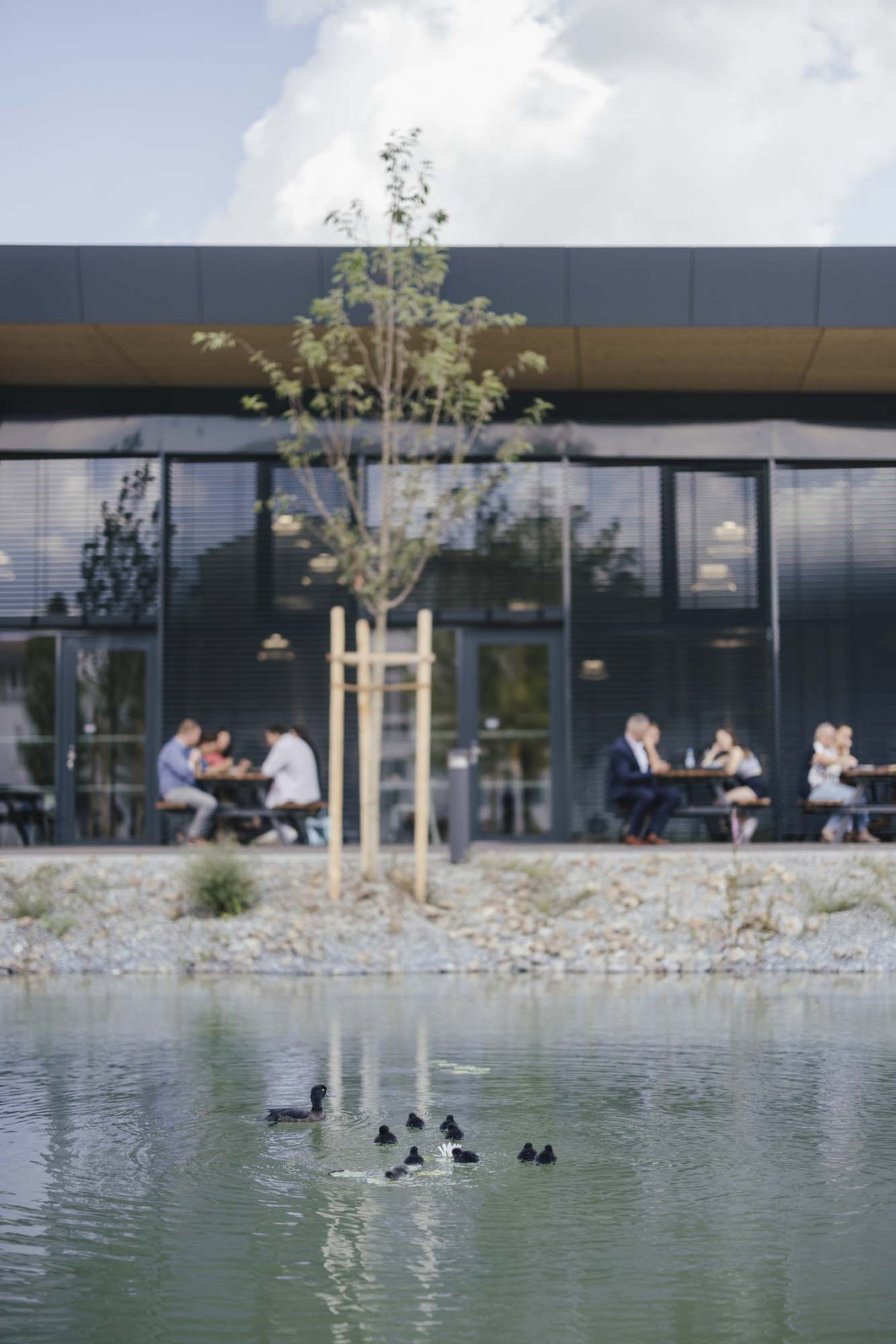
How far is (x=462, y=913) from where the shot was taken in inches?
542

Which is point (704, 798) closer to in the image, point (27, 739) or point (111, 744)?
point (111, 744)

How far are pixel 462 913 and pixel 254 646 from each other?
236 inches

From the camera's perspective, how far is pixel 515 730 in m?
18.8

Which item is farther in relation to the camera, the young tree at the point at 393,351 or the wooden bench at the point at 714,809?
the wooden bench at the point at 714,809

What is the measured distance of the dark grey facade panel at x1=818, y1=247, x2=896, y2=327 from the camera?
672 inches

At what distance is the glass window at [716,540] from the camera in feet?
62.4

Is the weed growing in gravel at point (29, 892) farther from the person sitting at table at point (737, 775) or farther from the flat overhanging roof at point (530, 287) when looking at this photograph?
the person sitting at table at point (737, 775)

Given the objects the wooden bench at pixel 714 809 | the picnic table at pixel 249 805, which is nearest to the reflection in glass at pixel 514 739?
the wooden bench at pixel 714 809

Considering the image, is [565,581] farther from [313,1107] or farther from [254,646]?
[313,1107]

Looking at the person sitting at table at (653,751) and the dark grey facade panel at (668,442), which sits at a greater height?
the dark grey facade panel at (668,442)

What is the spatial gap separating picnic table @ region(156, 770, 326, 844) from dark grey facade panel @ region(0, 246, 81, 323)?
4731 millimetres

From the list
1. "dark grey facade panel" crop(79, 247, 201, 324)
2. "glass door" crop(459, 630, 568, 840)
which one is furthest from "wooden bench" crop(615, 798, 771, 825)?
"dark grey facade panel" crop(79, 247, 201, 324)

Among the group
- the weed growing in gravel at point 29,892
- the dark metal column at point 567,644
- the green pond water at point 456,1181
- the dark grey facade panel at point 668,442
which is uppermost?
the dark grey facade panel at point 668,442

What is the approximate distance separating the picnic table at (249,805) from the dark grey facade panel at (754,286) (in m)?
6.16
